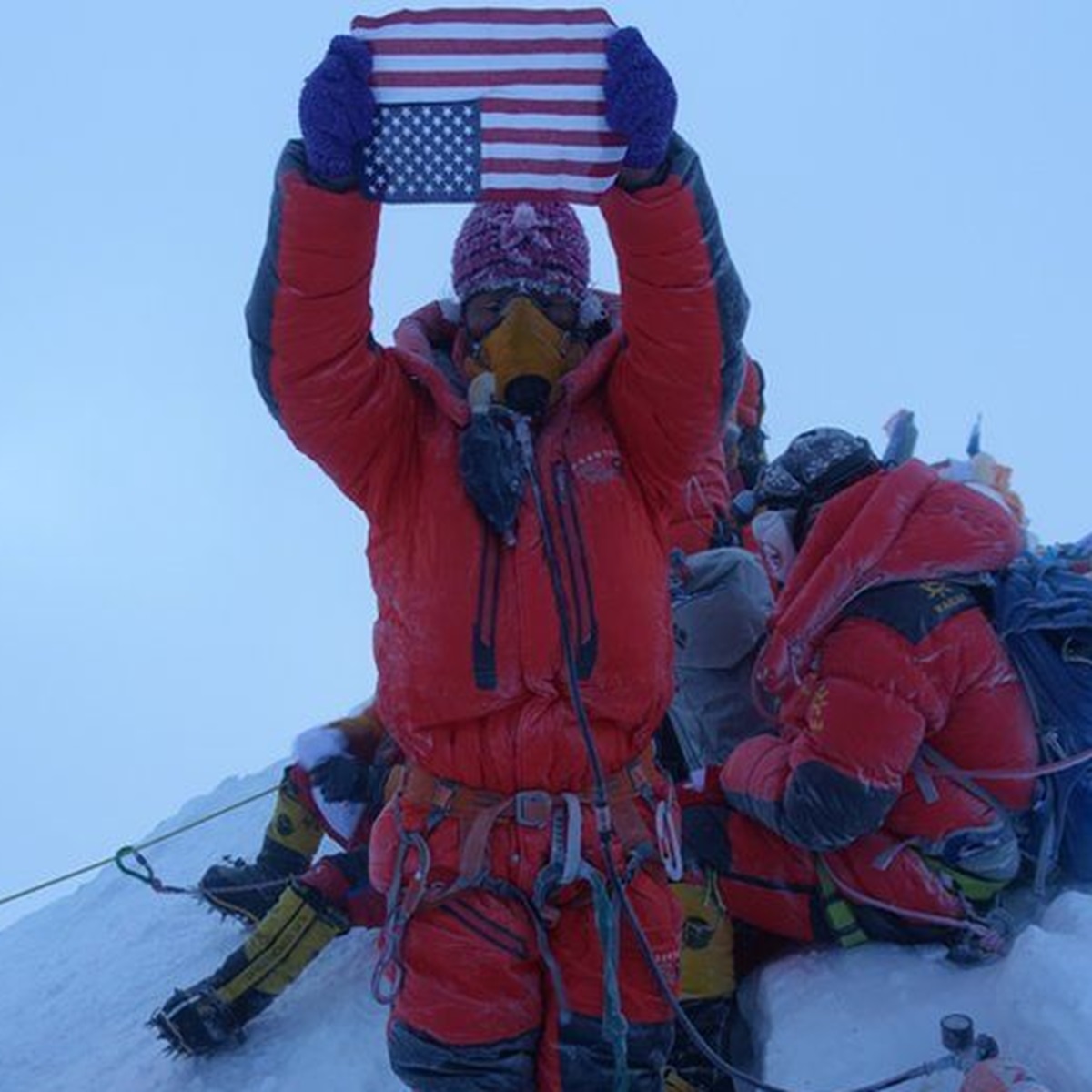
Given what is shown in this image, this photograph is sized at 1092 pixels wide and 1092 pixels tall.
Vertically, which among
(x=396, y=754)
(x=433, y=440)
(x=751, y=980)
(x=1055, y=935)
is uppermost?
(x=433, y=440)

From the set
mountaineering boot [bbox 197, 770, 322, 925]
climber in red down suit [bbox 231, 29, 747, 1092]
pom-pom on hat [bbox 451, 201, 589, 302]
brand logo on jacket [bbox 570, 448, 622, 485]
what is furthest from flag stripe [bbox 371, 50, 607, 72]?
mountaineering boot [bbox 197, 770, 322, 925]

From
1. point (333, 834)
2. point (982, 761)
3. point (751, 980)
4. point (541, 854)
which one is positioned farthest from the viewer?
point (333, 834)

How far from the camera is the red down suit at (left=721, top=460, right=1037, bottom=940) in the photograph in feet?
11.9

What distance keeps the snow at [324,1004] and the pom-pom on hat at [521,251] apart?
2241 millimetres

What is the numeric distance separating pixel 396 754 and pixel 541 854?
205 cm

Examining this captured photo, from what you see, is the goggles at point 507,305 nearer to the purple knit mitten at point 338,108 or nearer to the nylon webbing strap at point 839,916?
the purple knit mitten at point 338,108

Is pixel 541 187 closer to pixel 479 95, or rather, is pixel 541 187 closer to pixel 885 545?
pixel 479 95

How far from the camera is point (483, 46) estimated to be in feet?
8.70

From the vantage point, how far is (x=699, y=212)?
104 inches

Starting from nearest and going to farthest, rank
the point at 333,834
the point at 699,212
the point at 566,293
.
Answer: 1. the point at 699,212
2. the point at 566,293
3. the point at 333,834

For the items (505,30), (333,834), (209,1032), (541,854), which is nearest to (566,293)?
(505,30)

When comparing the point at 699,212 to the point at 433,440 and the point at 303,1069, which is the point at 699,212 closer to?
the point at 433,440

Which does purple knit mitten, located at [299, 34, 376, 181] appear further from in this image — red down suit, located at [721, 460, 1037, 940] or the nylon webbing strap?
the nylon webbing strap

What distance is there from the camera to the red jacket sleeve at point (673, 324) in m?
2.62
